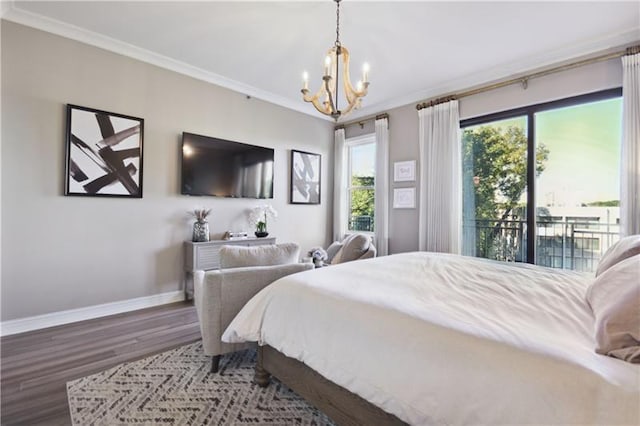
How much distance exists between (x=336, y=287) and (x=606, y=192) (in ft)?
10.9

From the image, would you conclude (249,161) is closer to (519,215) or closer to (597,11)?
(519,215)

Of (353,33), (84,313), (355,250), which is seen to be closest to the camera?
(353,33)

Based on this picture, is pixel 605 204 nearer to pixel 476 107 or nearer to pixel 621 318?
pixel 476 107

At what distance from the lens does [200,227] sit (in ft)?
12.2

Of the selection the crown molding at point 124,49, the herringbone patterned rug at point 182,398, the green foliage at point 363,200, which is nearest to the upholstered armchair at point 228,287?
the herringbone patterned rug at point 182,398

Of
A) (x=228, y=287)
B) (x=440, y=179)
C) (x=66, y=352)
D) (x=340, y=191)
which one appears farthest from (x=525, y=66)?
(x=66, y=352)

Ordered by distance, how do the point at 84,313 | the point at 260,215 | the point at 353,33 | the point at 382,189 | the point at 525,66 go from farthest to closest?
the point at 382,189, the point at 260,215, the point at 525,66, the point at 84,313, the point at 353,33

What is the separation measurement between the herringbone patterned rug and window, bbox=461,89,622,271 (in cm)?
325

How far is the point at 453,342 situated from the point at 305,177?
4245 mm

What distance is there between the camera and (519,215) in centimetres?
362

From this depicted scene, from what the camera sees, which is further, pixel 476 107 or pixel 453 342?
pixel 476 107

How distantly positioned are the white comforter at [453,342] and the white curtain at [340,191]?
341 cm

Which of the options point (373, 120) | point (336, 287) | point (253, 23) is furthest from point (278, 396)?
point (373, 120)

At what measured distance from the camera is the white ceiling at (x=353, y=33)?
8.34 feet
